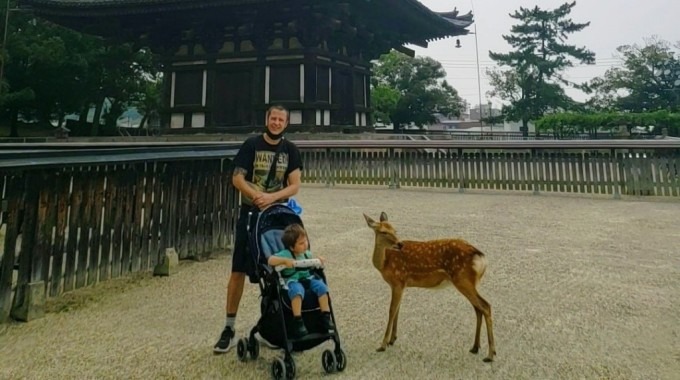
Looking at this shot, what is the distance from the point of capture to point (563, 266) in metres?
4.24

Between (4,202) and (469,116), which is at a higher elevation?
(469,116)

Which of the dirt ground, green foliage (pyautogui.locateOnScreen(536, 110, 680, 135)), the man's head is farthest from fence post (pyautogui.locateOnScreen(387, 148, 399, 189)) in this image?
green foliage (pyautogui.locateOnScreen(536, 110, 680, 135))

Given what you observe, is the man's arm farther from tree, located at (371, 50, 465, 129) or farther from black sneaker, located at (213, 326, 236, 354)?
tree, located at (371, 50, 465, 129)

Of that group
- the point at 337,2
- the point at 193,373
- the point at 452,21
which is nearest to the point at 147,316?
the point at 193,373

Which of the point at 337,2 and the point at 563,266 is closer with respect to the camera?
the point at 563,266

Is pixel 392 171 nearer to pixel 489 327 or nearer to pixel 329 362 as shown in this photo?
pixel 489 327

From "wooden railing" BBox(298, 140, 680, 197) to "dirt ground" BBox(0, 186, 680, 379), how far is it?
4.40 m

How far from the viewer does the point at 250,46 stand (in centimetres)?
1525

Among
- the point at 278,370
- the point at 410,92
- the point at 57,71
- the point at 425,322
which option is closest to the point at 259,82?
the point at 425,322

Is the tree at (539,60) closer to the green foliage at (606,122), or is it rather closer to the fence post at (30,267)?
the green foliage at (606,122)

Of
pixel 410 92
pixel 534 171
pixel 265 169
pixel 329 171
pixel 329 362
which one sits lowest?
pixel 329 362

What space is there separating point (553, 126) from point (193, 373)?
35111 millimetres

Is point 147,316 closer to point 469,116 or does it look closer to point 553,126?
point 553,126

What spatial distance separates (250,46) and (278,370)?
1489 cm
